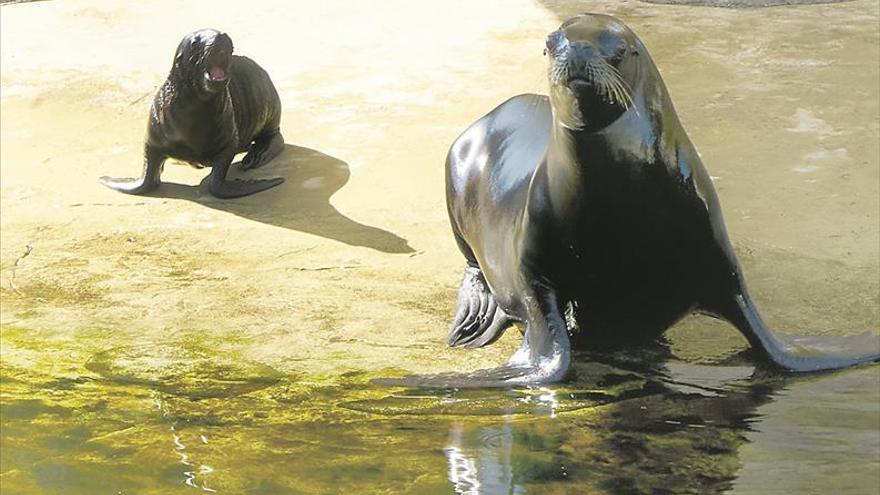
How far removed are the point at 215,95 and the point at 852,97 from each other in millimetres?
3101

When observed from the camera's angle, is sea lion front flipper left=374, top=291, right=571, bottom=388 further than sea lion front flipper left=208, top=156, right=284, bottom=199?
No

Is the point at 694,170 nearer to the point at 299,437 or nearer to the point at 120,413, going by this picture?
the point at 299,437

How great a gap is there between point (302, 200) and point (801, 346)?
306 cm

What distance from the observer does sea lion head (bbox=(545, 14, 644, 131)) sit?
366 cm

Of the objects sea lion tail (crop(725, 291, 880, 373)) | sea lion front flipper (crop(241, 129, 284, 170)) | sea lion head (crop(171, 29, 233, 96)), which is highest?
sea lion tail (crop(725, 291, 880, 373))

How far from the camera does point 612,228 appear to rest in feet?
12.9

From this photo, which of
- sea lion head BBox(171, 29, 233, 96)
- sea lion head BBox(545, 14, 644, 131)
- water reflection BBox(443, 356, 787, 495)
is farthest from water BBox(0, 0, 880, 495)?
sea lion head BBox(545, 14, 644, 131)

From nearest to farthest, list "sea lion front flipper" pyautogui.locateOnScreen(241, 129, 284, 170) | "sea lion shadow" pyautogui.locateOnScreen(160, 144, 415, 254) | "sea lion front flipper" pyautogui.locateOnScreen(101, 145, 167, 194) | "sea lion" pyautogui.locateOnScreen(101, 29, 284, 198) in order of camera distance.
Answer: "sea lion shadow" pyautogui.locateOnScreen(160, 144, 415, 254)
"sea lion front flipper" pyautogui.locateOnScreen(101, 145, 167, 194)
"sea lion" pyautogui.locateOnScreen(101, 29, 284, 198)
"sea lion front flipper" pyautogui.locateOnScreen(241, 129, 284, 170)

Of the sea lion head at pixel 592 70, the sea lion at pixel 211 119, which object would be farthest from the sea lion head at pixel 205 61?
the sea lion head at pixel 592 70

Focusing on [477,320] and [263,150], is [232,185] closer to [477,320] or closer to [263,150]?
[263,150]

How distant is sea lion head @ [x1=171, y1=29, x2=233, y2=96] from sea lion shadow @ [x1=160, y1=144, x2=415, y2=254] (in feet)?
1.64

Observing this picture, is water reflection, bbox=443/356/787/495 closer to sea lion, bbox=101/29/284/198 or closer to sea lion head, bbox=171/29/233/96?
sea lion, bbox=101/29/284/198

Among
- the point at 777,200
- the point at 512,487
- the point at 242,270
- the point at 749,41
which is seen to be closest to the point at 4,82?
the point at 242,270

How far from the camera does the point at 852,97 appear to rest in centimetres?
679
